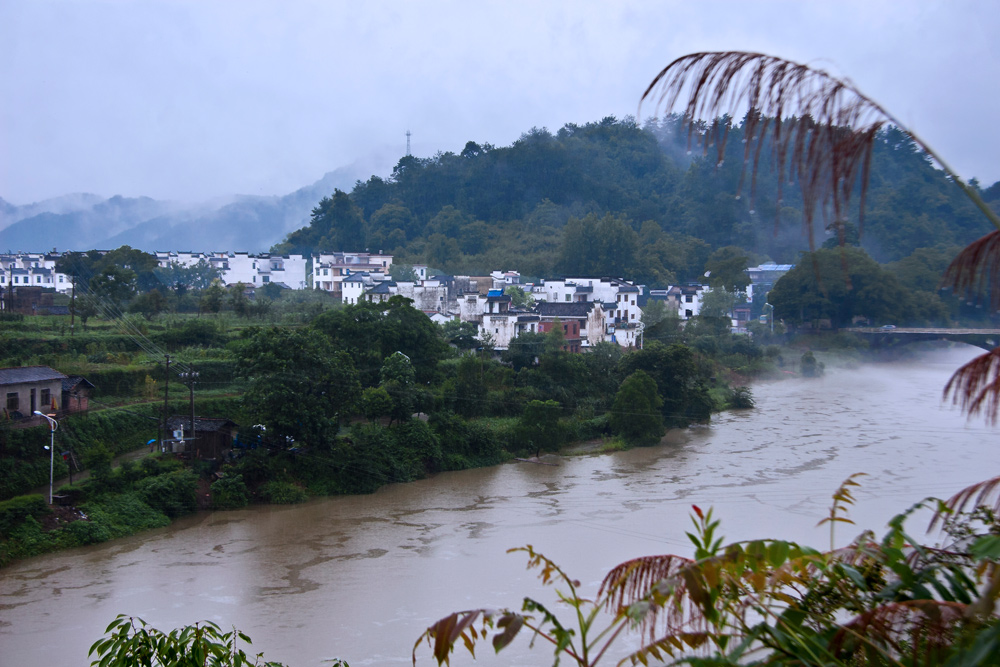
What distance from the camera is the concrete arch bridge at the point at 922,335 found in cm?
959

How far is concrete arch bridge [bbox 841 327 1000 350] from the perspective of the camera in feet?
31.5

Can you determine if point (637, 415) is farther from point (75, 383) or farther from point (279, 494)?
point (75, 383)

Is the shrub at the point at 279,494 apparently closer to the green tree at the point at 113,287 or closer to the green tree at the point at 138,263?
the green tree at the point at 113,287

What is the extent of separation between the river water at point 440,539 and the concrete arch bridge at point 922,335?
8.36 ft

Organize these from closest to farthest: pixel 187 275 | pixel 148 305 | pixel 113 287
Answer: pixel 113 287, pixel 148 305, pixel 187 275

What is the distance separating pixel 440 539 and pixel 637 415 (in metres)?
3.01

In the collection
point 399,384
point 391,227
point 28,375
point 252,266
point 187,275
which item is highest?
point 391,227

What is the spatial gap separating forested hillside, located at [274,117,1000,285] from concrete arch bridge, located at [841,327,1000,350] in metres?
3.37

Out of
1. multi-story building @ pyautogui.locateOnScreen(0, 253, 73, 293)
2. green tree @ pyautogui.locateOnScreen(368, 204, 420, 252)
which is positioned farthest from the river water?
green tree @ pyautogui.locateOnScreen(368, 204, 420, 252)

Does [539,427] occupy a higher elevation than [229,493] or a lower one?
higher

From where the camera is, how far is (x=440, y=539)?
4.74 m

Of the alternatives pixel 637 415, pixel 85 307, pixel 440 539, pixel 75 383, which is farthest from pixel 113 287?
pixel 440 539

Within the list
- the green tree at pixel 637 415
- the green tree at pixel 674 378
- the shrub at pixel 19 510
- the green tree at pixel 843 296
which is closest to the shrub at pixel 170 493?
the shrub at pixel 19 510

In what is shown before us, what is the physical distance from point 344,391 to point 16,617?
105 inches
